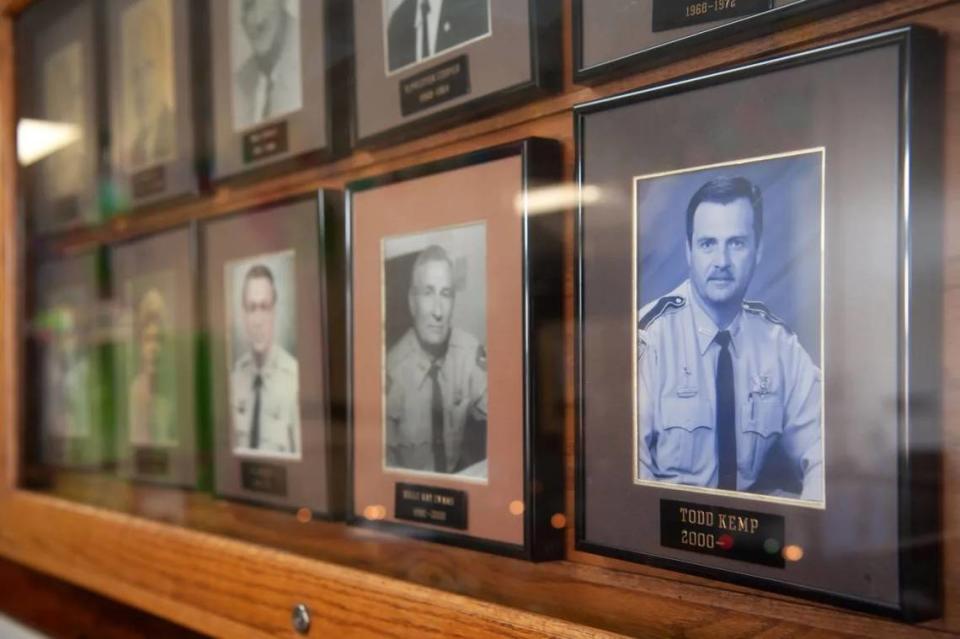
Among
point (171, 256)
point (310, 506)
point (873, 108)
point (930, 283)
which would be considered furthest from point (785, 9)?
point (171, 256)

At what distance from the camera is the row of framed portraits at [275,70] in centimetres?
86

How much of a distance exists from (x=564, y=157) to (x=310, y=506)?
0.53m

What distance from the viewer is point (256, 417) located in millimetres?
1312

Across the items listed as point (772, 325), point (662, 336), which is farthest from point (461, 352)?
point (772, 325)

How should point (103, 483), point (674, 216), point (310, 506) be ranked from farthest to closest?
point (103, 483)
point (310, 506)
point (674, 216)

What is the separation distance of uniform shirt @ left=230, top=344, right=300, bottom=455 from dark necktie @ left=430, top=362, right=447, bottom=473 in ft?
0.87

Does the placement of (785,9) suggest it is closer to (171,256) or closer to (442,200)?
(442,200)

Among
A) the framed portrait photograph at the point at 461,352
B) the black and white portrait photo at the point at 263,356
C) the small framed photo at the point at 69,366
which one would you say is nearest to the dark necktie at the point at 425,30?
the framed portrait photograph at the point at 461,352

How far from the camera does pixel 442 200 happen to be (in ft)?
→ 3.33

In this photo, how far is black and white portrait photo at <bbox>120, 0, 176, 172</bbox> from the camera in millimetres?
1469

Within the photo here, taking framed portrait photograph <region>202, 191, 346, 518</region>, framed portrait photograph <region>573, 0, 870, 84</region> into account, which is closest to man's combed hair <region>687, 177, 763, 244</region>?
framed portrait photograph <region>573, 0, 870, 84</region>

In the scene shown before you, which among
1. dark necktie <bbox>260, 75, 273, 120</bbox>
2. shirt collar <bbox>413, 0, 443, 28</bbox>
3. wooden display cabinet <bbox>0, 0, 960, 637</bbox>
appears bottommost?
wooden display cabinet <bbox>0, 0, 960, 637</bbox>

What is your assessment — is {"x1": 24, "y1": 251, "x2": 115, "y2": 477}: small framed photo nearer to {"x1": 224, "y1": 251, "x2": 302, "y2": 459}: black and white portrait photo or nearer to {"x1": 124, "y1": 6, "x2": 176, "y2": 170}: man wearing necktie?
{"x1": 124, "y1": 6, "x2": 176, "y2": 170}: man wearing necktie

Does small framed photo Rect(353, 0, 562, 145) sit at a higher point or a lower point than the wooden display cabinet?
higher
